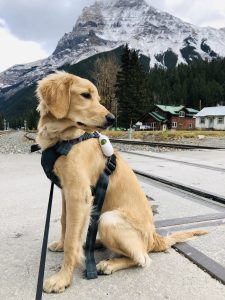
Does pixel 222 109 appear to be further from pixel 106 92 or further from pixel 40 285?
pixel 40 285

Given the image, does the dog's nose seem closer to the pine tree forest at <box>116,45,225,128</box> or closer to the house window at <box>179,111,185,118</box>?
the pine tree forest at <box>116,45,225,128</box>

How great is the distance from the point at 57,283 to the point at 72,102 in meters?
1.42

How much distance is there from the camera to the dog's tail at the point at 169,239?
121 inches

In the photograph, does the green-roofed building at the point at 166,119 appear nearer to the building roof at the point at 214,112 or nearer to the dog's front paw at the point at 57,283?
the building roof at the point at 214,112

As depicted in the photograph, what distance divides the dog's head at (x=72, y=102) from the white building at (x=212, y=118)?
72.6 m

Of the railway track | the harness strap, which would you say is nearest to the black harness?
the harness strap

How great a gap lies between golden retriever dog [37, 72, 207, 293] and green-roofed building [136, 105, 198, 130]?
67530mm

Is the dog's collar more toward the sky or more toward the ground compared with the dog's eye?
more toward the ground

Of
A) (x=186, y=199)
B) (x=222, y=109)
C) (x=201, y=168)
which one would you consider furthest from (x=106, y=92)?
(x=186, y=199)

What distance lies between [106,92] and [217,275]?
5630cm

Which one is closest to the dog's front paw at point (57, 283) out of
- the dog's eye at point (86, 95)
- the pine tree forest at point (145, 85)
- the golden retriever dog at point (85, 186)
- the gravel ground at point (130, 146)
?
the golden retriever dog at point (85, 186)

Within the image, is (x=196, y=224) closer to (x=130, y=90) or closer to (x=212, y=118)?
(x=130, y=90)

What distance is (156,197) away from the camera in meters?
5.40

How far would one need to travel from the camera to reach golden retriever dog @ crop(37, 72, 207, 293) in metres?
2.69
